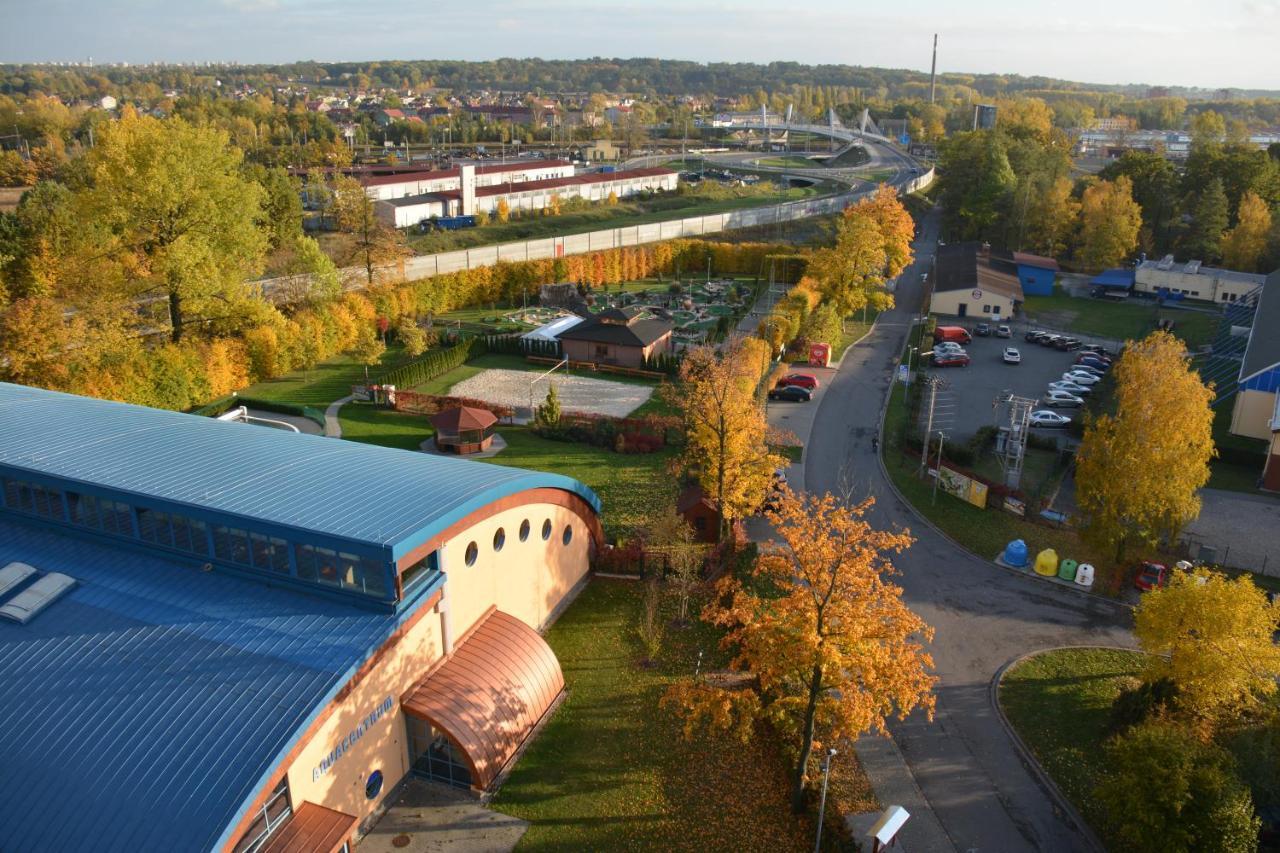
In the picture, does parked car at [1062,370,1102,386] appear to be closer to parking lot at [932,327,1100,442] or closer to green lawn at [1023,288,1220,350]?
parking lot at [932,327,1100,442]

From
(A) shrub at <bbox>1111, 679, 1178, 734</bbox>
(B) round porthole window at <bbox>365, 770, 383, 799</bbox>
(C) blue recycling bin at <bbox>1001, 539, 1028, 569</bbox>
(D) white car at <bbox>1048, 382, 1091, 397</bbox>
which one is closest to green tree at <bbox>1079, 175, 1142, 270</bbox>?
(D) white car at <bbox>1048, 382, 1091, 397</bbox>

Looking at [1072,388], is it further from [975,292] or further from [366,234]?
[366,234]

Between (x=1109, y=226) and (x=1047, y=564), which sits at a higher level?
(x=1109, y=226)

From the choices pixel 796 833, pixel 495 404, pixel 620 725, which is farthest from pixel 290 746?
pixel 495 404

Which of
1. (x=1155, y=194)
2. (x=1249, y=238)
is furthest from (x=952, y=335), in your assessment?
(x=1155, y=194)

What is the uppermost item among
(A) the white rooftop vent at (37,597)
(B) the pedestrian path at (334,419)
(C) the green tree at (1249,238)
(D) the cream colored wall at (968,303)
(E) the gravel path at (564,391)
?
(C) the green tree at (1249,238)

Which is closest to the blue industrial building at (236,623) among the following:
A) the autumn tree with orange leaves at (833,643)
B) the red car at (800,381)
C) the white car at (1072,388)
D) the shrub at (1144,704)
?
the autumn tree with orange leaves at (833,643)

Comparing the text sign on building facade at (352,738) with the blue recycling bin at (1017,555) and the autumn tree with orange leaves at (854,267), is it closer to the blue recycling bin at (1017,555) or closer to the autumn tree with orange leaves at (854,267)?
the blue recycling bin at (1017,555)
